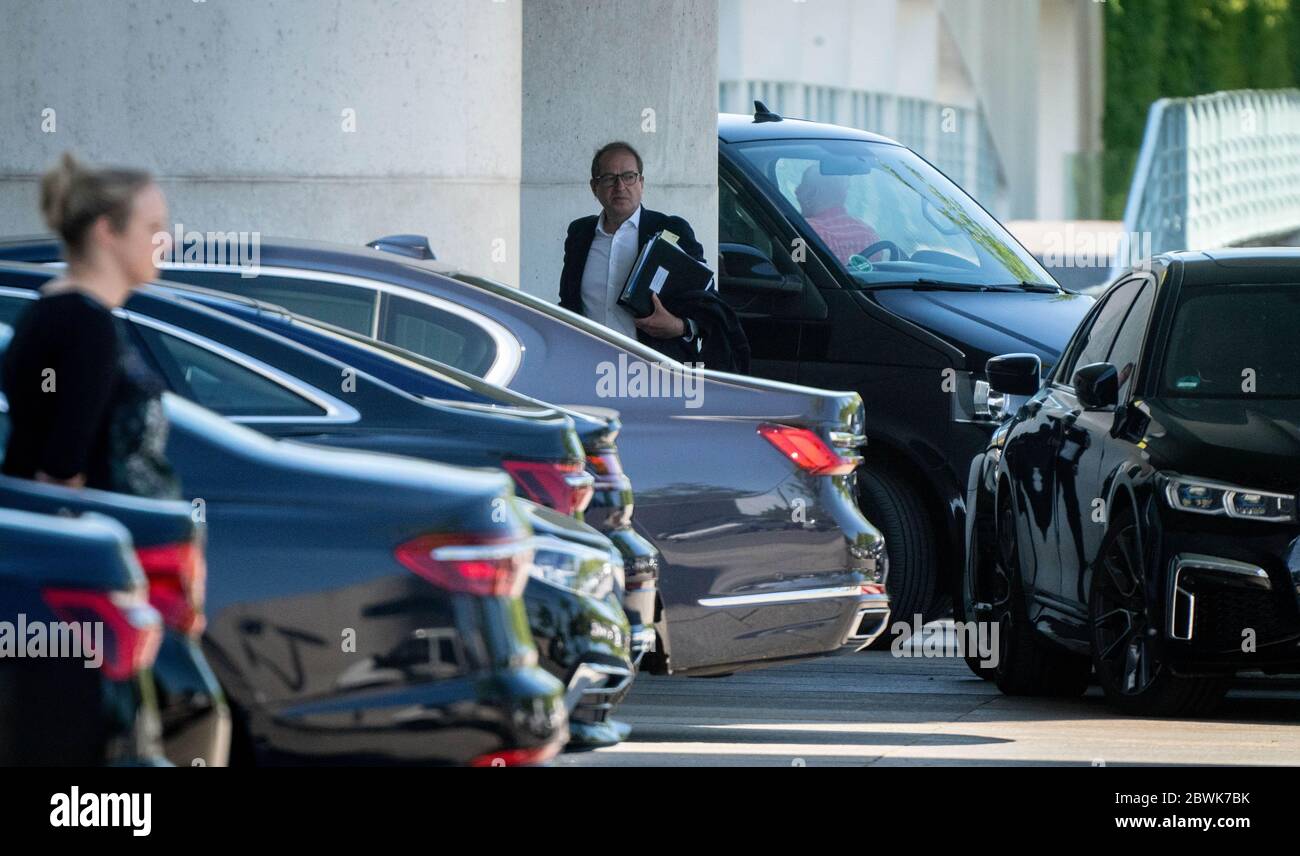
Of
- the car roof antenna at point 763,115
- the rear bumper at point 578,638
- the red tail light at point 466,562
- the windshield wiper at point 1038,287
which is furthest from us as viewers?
the car roof antenna at point 763,115

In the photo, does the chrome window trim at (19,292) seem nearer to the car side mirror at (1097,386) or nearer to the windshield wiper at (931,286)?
the car side mirror at (1097,386)

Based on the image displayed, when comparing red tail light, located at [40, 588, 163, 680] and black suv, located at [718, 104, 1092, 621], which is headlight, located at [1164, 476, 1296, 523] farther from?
red tail light, located at [40, 588, 163, 680]

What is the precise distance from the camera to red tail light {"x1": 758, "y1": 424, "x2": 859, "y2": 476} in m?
9.23

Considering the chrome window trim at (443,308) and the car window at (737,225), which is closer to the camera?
the chrome window trim at (443,308)

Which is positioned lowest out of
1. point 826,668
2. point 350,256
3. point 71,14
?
point 826,668

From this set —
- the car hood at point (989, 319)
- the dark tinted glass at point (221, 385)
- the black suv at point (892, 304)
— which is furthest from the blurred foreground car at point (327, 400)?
the car hood at point (989, 319)

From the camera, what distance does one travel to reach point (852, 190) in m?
13.6

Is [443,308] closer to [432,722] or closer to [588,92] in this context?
[432,722]

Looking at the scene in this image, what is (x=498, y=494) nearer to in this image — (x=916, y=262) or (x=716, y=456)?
(x=716, y=456)

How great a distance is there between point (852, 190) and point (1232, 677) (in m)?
4.79

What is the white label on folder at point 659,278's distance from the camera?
37.8 feet

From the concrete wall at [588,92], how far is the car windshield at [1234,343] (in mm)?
4993
